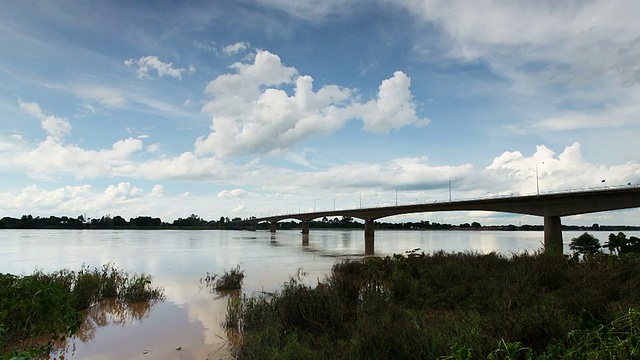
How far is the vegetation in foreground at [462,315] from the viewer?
5.50 m

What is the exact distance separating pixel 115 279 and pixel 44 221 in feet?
693

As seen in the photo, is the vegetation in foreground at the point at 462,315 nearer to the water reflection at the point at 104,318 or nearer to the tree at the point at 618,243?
the water reflection at the point at 104,318

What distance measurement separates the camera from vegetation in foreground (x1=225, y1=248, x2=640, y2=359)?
5.50 meters

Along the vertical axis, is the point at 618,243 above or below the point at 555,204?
below

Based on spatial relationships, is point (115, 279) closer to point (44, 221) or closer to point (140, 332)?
point (140, 332)

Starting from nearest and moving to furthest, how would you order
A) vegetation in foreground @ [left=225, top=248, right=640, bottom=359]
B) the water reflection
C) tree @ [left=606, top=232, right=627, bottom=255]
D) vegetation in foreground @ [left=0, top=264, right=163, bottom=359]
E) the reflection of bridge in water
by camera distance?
vegetation in foreground @ [left=225, top=248, right=640, bottom=359], vegetation in foreground @ [left=0, top=264, right=163, bottom=359], the water reflection, tree @ [left=606, top=232, right=627, bottom=255], the reflection of bridge in water

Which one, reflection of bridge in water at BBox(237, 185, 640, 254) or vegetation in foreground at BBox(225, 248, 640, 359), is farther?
reflection of bridge in water at BBox(237, 185, 640, 254)

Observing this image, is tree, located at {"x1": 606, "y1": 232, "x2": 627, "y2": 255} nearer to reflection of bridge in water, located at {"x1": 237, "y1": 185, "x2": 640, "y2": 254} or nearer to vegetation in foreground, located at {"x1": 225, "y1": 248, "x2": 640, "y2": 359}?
vegetation in foreground, located at {"x1": 225, "y1": 248, "x2": 640, "y2": 359}

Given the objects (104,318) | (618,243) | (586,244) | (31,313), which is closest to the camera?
(31,313)

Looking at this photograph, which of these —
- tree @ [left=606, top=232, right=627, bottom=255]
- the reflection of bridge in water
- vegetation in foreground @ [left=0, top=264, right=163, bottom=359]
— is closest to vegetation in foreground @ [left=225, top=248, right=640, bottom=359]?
vegetation in foreground @ [left=0, top=264, right=163, bottom=359]

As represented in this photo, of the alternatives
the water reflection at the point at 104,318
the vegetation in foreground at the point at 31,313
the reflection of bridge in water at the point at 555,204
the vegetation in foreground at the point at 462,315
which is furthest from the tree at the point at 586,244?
the vegetation in foreground at the point at 31,313

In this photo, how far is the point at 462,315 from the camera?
859 centimetres

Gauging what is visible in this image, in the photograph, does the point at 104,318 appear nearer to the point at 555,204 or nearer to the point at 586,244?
the point at 586,244

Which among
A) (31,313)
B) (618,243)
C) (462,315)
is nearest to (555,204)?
(618,243)
